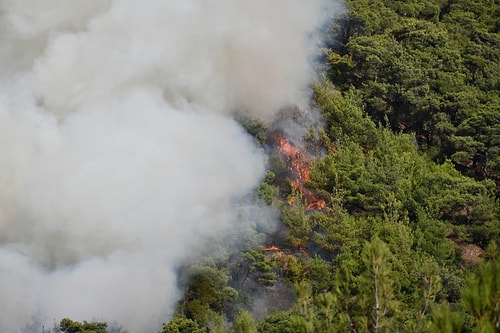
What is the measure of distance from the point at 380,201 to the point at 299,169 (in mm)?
3256

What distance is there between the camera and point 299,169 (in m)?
24.2

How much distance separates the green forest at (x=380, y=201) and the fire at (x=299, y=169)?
0.05 m

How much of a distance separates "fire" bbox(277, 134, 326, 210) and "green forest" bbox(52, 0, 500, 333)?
5cm

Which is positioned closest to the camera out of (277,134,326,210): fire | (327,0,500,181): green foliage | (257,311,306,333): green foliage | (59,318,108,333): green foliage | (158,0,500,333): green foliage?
(158,0,500,333): green foliage

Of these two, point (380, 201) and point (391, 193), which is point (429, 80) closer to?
point (391, 193)

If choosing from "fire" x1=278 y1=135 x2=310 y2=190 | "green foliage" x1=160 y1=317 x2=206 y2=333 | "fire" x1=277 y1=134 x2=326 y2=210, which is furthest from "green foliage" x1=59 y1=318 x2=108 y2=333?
"fire" x1=278 y1=135 x2=310 y2=190

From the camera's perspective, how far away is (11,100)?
66.3 ft

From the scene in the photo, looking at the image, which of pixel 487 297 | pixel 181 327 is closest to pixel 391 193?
pixel 181 327

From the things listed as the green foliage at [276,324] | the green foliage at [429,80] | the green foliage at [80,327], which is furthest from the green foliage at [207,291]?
the green foliage at [429,80]

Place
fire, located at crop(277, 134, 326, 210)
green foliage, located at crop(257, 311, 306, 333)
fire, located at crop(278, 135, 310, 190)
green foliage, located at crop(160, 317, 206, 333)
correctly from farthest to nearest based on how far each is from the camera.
Result: fire, located at crop(278, 135, 310, 190), fire, located at crop(277, 134, 326, 210), green foliage, located at crop(257, 311, 306, 333), green foliage, located at crop(160, 317, 206, 333)

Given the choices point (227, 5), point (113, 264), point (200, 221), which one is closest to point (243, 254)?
point (200, 221)

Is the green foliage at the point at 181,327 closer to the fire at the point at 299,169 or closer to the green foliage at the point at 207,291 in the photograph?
the green foliage at the point at 207,291

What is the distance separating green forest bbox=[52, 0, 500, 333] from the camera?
448 inches

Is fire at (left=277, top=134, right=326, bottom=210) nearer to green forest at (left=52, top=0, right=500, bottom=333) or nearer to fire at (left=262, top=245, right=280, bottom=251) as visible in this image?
green forest at (left=52, top=0, right=500, bottom=333)
